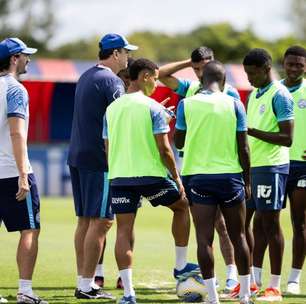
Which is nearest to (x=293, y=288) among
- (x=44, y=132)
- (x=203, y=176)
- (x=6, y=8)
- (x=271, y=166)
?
(x=271, y=166)

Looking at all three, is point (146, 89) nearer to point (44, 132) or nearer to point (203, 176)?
point (203, 176)

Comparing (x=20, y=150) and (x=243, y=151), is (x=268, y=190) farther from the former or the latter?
(x=20, y=150)

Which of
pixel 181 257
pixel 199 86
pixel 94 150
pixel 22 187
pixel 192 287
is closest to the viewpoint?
pixel 22 187

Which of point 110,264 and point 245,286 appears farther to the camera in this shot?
point 110,264

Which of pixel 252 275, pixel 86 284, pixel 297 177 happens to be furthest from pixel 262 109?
pixel 86 284

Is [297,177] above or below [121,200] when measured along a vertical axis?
above

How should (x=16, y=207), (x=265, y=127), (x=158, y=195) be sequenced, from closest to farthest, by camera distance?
(x=16, y=207)
(x=158, y=195)
(x=265, y=127)

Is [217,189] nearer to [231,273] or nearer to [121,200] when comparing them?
[121,200]

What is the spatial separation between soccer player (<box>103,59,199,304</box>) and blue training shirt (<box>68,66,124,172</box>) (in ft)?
2.24

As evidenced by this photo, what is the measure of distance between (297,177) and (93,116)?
7.94 feet

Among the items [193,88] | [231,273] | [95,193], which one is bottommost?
[231,273]

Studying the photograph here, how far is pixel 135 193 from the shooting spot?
10.0 meters

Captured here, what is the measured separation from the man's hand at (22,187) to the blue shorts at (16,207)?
0.43 feet

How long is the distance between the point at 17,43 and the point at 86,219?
2.20 meters
